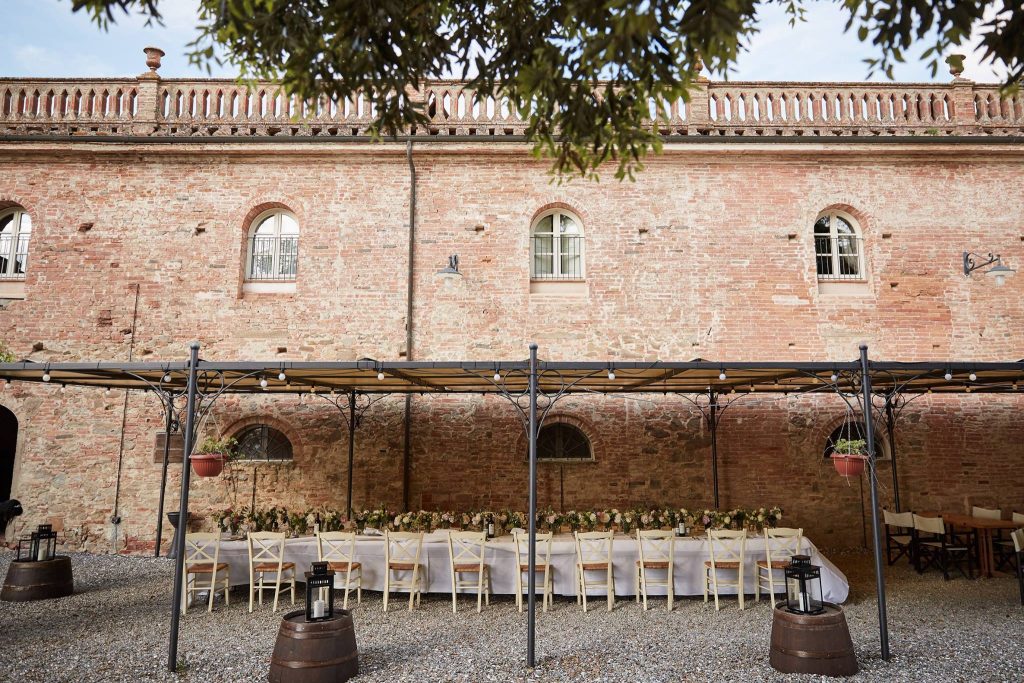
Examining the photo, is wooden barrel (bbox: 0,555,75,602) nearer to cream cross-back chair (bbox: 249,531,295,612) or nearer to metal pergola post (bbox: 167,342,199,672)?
cream cross-back chair (bbox: 249,531,295,612)

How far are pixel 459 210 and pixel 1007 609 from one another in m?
9.24

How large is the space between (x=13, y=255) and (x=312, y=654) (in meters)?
10.3

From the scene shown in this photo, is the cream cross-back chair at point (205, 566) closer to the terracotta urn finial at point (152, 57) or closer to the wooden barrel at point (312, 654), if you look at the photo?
the wooden barrel at point (312, 654)

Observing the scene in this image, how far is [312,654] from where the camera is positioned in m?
5.21

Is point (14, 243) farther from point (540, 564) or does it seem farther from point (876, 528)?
point (876, 528)

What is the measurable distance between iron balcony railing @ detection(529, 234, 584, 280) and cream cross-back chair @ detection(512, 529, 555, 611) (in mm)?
4946

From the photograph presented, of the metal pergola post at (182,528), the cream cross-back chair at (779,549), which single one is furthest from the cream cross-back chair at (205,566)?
the cream cross-back chair at (779,549)

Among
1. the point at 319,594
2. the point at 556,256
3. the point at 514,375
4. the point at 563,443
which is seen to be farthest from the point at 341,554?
the point at 556,256

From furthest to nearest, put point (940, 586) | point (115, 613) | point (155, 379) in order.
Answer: point (155, 379) < point (940, 586) < point (115, 613)

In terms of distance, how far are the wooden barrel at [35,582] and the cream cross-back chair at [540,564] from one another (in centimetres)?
567

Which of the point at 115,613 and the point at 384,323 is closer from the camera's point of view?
the point at 115,613

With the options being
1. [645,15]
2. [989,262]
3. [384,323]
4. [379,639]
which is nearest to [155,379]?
[384,323]

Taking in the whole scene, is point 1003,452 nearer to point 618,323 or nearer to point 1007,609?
point 1007,609

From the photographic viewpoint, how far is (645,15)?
3195mm
